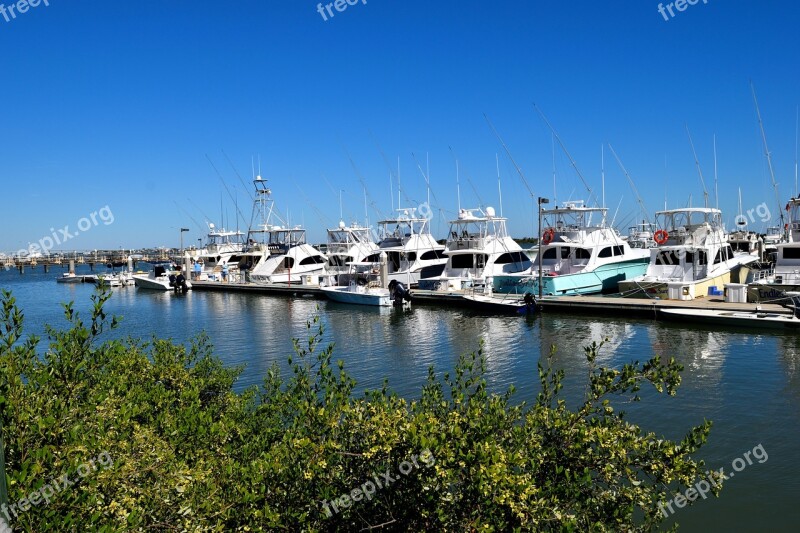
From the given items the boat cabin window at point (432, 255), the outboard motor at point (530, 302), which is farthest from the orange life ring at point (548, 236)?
the boat cabin window at point (432, 255)

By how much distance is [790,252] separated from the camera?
117ft

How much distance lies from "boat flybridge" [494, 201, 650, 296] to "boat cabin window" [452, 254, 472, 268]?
525 centimetres

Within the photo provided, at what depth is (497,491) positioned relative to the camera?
21.5 ft

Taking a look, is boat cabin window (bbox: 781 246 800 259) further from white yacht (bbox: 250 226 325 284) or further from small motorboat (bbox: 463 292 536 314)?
white yacht (bbox: 250 226 325 284)

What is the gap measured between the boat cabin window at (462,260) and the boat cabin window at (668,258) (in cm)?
1472

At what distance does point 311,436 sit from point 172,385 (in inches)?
306

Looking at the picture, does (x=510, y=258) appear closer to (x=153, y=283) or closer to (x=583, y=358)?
(x=583, y=358)

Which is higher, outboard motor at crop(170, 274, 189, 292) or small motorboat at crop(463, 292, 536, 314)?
outboard motor at crop(170, 274, 189, 292)

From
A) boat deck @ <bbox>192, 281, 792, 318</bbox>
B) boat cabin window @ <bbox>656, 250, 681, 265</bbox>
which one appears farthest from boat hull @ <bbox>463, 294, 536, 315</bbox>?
boat cabin window @ <bbox>656, 250, 681, 265</bbox>

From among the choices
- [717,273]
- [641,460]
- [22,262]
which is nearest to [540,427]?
[641,460]

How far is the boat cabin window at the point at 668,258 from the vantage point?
A: 40.0m

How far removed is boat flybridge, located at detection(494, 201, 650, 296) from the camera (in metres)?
42.8

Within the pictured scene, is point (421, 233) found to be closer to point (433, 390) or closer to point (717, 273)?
point (717, 273)

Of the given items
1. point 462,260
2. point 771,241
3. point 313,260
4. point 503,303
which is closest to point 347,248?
point 313,260
